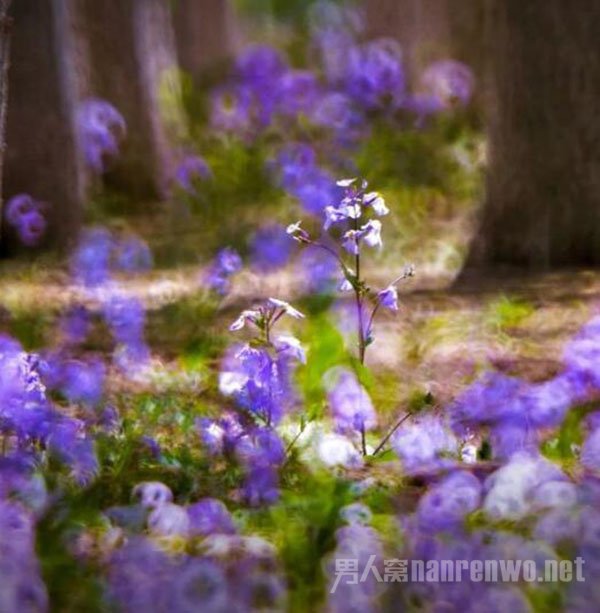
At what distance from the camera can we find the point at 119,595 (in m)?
2.78

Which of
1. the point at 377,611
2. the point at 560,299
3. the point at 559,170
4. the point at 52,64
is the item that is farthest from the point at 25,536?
the point at 52,64

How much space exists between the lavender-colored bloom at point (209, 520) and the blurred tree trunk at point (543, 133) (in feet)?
11.0

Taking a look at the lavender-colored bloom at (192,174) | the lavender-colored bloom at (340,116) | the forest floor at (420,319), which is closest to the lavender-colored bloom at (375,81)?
the lavender-colored bloom at (340,116)

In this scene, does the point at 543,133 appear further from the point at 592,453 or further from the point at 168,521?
the point at 168,521

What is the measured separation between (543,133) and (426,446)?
112 inches

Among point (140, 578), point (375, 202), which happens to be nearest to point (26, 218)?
point (375, 202)

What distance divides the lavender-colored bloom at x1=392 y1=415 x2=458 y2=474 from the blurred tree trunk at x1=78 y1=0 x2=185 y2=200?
6.04m

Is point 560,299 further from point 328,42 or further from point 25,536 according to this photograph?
point 328,42

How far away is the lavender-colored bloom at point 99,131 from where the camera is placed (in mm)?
8461

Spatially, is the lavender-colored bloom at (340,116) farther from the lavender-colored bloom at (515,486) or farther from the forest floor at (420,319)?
the lavender-colored bloom at (515,486)

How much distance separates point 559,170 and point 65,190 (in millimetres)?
A: 2640

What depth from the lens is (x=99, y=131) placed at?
339 inches

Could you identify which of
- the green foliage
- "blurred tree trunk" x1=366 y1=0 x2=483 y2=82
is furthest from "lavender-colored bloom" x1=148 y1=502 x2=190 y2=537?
"blurred tree trunk" x1=366 y1=0 x2=483 y2=82

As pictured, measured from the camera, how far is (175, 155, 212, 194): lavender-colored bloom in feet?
28.8
